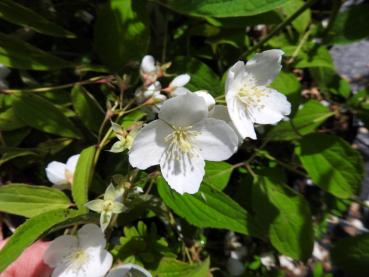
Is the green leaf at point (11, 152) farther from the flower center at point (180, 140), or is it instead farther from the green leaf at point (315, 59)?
the green leaf at point (315, 59)

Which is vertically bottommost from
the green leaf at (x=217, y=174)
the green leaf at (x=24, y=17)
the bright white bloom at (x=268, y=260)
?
the bright white bloom at (x=268, y=260)

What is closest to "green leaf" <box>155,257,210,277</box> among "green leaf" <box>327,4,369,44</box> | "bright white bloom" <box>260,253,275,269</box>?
"bright white bloom" <box>260,253,275,269</box>

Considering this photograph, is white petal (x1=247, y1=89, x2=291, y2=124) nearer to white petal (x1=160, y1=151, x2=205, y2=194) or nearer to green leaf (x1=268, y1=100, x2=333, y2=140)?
white petal (x1=160, y1=151, x2=205, y2=194)

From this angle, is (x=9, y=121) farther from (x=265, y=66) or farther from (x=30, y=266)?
(x=265, y=66)

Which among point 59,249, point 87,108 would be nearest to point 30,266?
point 59,249

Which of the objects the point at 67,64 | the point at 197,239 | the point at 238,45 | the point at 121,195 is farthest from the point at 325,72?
the point at 121,195

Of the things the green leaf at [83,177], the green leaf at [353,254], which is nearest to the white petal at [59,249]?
the green leaf at [83,177]
